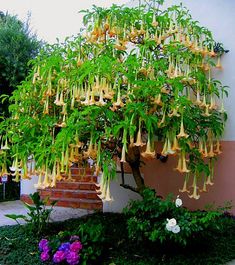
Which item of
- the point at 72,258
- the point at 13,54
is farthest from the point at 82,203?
the point at 13,54

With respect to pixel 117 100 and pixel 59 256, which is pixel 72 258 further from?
pixel 117 100

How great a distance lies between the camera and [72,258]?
3.76m

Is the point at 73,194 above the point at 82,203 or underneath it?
above

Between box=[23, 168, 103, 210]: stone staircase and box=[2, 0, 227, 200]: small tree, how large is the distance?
7.33 ft

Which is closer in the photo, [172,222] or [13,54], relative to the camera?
[172,222]

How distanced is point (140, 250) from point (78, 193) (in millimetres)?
3329

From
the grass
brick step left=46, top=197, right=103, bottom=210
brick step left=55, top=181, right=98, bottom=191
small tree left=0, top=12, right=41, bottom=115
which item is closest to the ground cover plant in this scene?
the grass

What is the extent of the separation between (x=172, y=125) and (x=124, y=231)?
5.69 feet

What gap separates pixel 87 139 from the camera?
4344 millimetres

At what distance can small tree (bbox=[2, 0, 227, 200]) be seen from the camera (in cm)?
380

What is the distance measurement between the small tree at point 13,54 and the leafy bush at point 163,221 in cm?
521

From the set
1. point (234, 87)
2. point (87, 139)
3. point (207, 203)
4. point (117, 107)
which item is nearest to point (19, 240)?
point (87, 139)

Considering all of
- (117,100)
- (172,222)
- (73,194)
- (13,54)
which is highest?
(13,54)

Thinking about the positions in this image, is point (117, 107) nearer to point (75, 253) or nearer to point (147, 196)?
point (147, 196)
